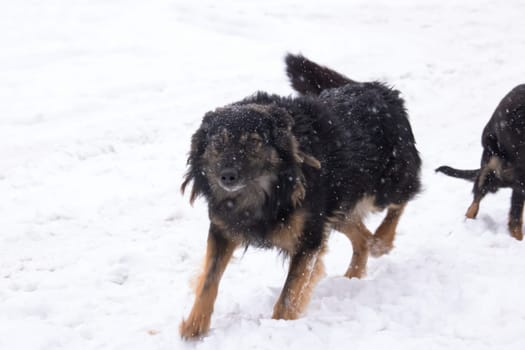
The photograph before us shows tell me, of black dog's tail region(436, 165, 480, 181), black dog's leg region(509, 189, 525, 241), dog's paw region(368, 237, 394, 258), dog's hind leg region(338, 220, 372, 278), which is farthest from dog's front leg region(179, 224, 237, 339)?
black dog's tail region(436, 165, 480, 181)

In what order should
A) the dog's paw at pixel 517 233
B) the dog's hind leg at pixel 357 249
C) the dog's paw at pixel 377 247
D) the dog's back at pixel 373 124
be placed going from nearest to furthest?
the dog's back at pixel 373 124 < the dog's hind leg at pixel 357 249 < the dog's paw at pixel 377 247 < the dog's paw at pixel 517 233

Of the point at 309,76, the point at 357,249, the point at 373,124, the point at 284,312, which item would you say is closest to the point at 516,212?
the point at 357,249

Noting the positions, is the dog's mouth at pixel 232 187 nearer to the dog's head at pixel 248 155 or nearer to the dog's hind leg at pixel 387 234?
the dog's head at pixel 248 155

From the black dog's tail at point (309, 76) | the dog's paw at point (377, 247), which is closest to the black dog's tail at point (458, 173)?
the dog's paw at point (377, 247)

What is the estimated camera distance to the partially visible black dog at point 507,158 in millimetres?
6023

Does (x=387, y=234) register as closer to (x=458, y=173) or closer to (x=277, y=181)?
(x=458, y=173)

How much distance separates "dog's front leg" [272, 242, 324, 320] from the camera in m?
4.00

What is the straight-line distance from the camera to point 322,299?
4.32m

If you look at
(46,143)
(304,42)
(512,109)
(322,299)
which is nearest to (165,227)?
(322,299)

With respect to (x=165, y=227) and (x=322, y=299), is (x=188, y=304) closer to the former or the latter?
(x=322, y=299)

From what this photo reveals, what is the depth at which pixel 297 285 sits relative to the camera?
4.07 m

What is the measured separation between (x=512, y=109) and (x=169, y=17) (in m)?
10.7

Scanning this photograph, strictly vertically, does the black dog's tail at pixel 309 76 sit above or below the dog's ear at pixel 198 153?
above

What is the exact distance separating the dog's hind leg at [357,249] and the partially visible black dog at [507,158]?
1624mm
